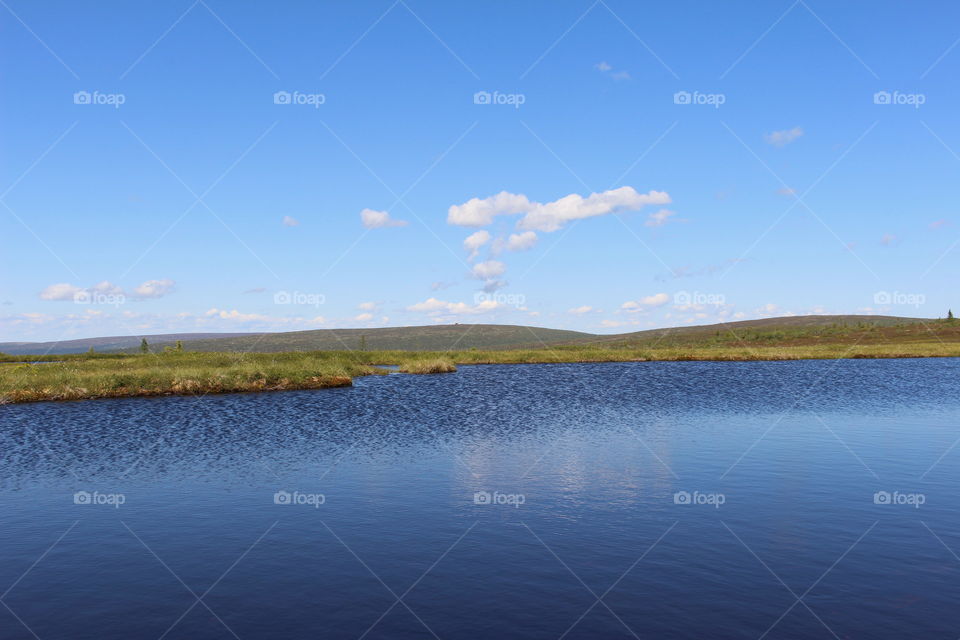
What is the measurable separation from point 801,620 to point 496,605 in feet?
16.3

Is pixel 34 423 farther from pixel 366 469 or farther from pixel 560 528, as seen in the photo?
pixel 560 528

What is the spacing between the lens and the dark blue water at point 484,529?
426 inches

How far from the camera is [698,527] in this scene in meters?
15.4

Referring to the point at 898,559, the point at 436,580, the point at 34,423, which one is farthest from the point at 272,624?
the point at 34,423
